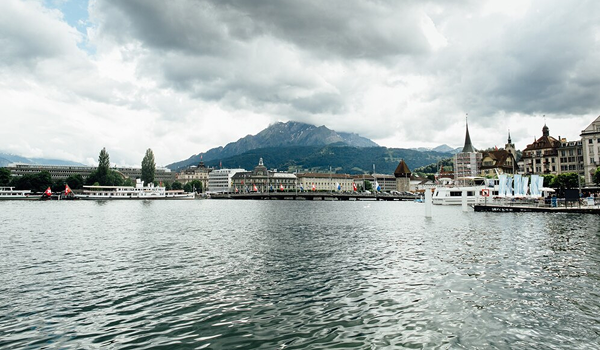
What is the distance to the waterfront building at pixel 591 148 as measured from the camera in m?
129

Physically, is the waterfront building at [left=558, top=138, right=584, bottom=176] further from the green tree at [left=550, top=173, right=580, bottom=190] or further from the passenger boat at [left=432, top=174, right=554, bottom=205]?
the green tree at [left=550, top=173, right=580, bottom=190]

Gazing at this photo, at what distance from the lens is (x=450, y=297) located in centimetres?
1712

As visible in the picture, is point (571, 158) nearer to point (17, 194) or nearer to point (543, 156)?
point (543, 156)

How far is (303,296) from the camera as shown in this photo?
56.6ft

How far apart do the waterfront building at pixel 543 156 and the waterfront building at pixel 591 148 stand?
29.0m

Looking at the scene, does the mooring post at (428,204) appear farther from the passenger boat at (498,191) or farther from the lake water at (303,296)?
the lake water at (303,296)

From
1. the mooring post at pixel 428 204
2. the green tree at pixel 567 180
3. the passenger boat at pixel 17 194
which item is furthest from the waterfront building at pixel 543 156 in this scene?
the passenger boat at pixel 17 194

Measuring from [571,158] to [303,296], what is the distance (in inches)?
7048

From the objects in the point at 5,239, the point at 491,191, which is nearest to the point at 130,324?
the point at 5,239

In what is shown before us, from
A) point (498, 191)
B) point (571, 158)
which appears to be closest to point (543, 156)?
point (571, 158)

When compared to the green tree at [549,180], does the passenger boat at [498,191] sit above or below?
below

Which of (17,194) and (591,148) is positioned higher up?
(591,148)

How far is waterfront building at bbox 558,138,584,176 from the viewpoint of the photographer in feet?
498

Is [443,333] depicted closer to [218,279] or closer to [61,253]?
[218,279]
